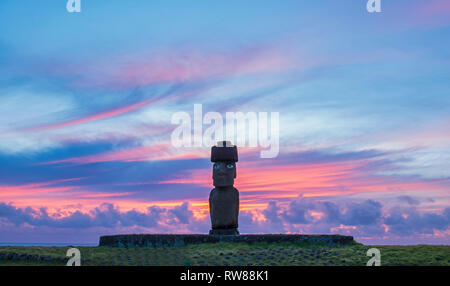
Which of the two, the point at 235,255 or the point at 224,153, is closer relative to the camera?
the point at 235,255

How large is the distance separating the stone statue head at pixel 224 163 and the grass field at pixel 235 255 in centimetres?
379

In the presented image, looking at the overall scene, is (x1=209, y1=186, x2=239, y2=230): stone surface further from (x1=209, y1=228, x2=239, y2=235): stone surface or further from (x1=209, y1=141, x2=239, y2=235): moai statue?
(x1=209, y1=228, x2=239, y2=235): stone surface

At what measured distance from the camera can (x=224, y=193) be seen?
29.0 meters

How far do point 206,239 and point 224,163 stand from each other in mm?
4182

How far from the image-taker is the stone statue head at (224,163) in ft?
94.2

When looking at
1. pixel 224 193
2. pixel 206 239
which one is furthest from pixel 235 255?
pixel 224 193

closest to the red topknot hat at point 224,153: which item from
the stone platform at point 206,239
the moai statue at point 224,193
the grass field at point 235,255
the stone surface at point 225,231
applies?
the moai statue at point 224,193

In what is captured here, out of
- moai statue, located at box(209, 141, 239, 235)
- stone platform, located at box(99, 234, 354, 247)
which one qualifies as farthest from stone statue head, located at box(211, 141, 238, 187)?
stone platform, located at box(99, 234, 354, 247)

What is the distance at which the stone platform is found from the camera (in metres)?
26.3

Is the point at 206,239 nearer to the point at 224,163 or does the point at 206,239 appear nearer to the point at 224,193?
the point at 224,193
